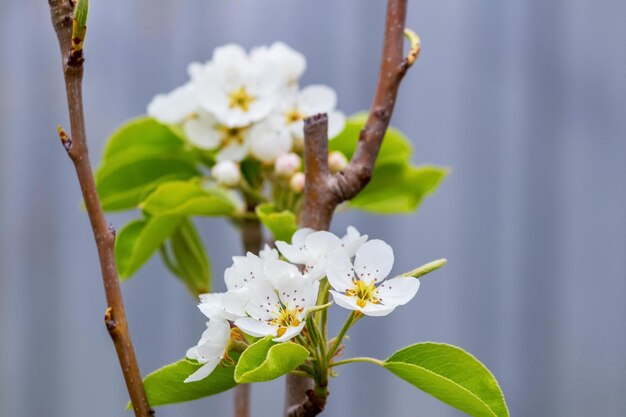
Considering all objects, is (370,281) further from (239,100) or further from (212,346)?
(239,100)

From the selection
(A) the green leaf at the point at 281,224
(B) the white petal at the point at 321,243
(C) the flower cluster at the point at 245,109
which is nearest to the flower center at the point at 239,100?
(C) the flower cluster at the point at 245,109

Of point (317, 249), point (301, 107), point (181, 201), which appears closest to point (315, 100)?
point (301, 107)

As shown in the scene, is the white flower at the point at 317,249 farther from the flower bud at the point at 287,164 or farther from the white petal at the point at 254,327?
the flower bud at the point at 287,164

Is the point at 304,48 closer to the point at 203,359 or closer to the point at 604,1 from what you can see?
the point at 604,1

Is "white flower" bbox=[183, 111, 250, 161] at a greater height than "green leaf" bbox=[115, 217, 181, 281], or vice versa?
"white flower" bbox=[183, 111, 250, 161]

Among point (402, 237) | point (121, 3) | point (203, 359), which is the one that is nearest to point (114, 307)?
point (203, 359)

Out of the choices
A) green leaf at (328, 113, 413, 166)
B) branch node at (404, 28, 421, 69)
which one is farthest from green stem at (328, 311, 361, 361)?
green leaf at (328, 113, 413, 166)

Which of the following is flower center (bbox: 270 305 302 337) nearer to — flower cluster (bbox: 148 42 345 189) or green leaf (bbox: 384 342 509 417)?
green leaf (bbox: 384 342 509 417)
